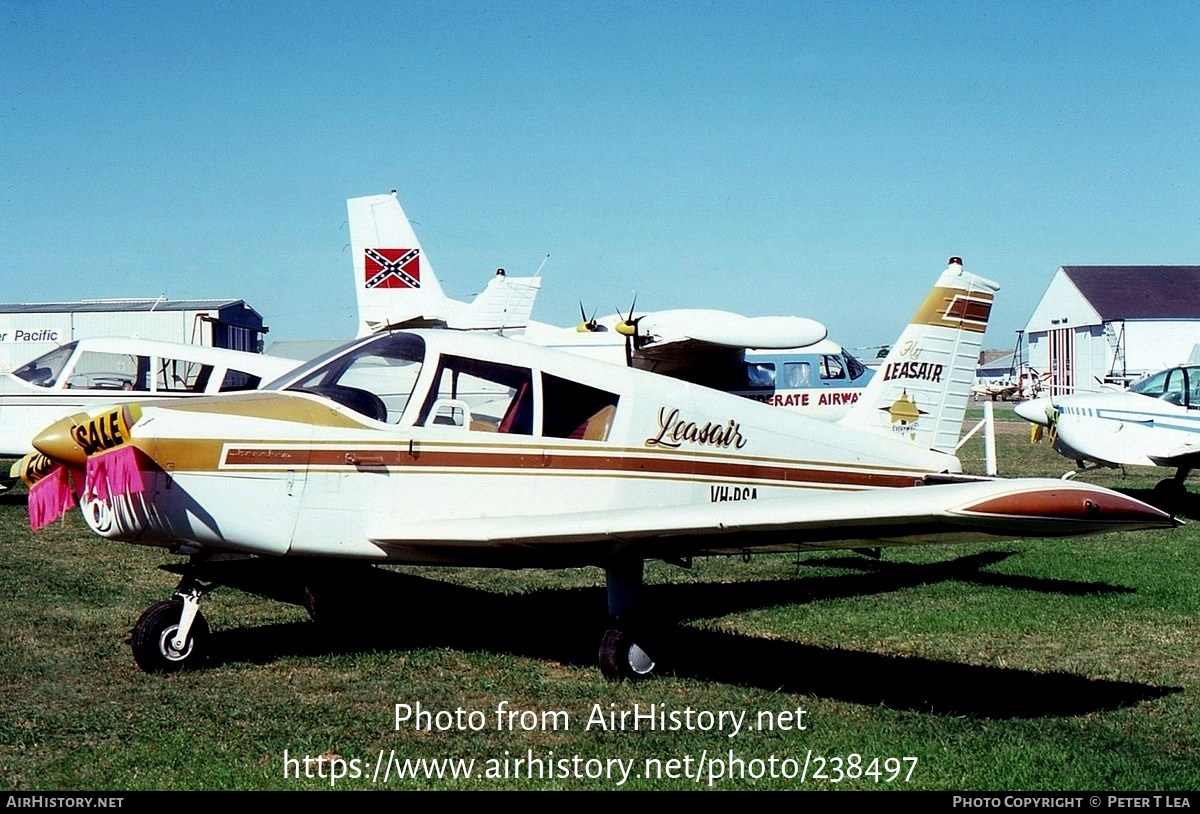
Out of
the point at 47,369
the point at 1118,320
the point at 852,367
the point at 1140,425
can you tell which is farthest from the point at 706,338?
the point at 1118,320

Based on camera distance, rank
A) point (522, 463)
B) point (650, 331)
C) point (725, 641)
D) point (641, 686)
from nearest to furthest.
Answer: point (641, 686), point (522, 463), point (725, 641), point (650, 331)

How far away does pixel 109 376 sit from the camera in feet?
50.9

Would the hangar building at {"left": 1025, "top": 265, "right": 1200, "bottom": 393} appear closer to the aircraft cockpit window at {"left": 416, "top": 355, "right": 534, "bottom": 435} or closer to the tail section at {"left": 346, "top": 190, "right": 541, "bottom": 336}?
the tail section at {"left": 346, "top": 190, "right": 541, "bottom": 336}

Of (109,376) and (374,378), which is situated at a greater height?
(374,378)

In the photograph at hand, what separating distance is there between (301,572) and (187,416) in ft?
7.82

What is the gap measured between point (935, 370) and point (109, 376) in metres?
11.4

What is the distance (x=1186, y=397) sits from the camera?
16188 mm

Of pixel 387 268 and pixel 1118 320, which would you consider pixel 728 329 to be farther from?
pixel 1118 320

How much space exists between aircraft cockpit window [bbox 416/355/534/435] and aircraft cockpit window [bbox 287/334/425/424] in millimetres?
170

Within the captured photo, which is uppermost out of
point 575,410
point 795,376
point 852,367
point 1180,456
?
point 575,410

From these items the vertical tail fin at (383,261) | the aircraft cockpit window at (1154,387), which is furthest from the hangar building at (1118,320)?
the vertical tail fin at (383,261)

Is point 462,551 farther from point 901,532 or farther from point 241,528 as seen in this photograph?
point 901,532

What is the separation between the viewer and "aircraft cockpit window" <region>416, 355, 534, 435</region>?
6.59m

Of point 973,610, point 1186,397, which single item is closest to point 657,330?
point 1186,397
